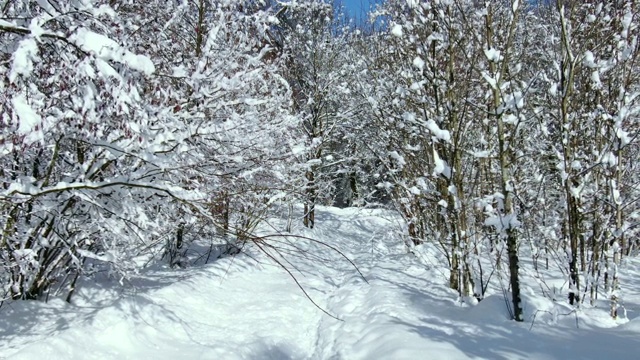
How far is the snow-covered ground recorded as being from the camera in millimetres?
3846

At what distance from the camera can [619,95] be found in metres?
5.20

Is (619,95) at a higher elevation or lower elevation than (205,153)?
higher

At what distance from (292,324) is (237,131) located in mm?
2610

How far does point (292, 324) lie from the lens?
19.0 ft

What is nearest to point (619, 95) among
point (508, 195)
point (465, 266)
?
point (508, 195)

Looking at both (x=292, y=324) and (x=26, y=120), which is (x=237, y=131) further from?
(x=26, y=120)

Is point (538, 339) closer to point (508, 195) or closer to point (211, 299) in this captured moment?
point (508, 195)

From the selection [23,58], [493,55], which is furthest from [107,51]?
[493,55]

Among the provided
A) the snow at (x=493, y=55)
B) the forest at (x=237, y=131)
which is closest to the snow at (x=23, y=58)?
the forest at (x=237, y=131)

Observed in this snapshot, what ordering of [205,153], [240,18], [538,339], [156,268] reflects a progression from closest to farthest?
[538,339], [205,153], [240,18], [156,268]

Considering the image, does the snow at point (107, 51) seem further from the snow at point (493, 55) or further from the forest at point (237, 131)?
the snow at point (493, 55)

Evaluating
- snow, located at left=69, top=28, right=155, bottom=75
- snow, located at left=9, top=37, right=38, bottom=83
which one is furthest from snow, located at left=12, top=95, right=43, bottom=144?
snow, located at left=69, top=28, right=155, bottom=75

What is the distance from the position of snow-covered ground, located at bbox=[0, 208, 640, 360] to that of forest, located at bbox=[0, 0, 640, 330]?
1.12ft

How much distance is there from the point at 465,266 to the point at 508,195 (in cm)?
185
